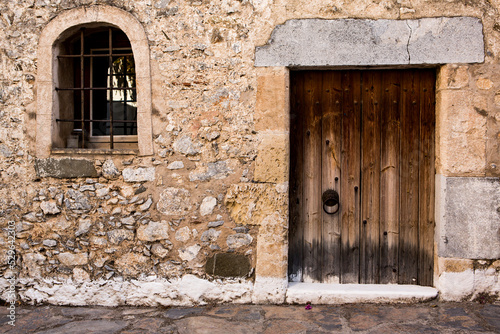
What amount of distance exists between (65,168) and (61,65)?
0.89m

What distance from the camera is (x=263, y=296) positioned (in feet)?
9.63

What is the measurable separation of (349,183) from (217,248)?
1191mm

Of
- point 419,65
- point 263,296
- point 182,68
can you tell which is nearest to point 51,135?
point 182,68

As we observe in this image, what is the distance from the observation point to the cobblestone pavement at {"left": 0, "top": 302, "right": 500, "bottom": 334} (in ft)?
8.23

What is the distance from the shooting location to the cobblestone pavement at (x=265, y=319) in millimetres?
2510

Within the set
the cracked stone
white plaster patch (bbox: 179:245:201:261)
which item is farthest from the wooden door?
the cracked stone

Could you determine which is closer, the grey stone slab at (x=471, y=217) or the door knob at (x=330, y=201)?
the grey stone slab at (x=471, y=217)

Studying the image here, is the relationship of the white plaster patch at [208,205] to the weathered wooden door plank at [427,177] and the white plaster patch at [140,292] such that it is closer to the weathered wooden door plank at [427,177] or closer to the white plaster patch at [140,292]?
the white plaster patch at [140,292]

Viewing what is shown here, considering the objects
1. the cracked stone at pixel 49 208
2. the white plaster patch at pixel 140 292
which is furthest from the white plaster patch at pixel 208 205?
the cracked stone at pixel 49 208

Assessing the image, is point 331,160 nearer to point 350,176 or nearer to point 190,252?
point 350,176

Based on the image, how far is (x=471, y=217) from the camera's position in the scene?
284 centimetres

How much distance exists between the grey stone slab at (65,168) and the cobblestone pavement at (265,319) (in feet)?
3.48

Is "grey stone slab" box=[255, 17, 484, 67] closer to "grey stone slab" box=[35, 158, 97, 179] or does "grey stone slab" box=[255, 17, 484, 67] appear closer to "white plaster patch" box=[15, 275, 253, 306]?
"grey stone slab" box=[35, 158, 97, 179]

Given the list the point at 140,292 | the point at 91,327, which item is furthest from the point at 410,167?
the point at 91,327
